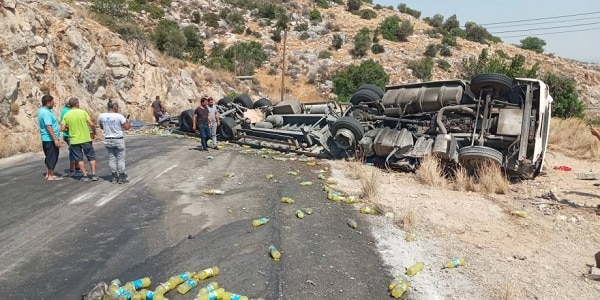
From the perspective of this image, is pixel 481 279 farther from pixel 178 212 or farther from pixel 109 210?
pixel 109 210

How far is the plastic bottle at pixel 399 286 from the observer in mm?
4371

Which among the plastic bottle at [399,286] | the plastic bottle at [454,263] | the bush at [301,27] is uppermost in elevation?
the bush at [301,27]

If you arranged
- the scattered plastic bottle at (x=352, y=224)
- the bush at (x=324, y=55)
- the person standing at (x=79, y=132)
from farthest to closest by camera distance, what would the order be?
the bush at (x=324, y=55) < the person standing at (x=79, y=132) < the scattered plastic bottle at (x=352, y=224)

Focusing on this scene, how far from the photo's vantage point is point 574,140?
585 inches

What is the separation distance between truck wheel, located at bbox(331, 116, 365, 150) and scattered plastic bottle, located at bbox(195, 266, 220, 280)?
23.6 ft

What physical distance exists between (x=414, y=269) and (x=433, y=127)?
6609 mm

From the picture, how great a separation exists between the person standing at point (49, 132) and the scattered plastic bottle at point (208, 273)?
5296 mm

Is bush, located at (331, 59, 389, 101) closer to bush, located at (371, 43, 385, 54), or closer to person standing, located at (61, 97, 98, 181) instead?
bush, located at (371, 43, 385, 54)

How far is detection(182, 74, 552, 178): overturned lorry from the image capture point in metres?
9.70

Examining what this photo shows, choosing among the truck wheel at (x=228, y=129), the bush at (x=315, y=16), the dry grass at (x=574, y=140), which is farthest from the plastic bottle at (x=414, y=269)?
the bush at (x=315, y=16)

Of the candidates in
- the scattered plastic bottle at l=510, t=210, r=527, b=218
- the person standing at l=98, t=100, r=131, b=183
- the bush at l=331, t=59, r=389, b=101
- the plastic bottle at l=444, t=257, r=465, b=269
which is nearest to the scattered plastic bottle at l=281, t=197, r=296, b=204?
the plastic bottle at l=444, t=257, r=465, b=269

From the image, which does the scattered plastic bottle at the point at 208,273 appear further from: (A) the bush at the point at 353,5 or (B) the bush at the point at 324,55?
(A) the bush at the point at 353,5

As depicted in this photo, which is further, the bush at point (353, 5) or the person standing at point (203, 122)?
the bush at point (353, 5)

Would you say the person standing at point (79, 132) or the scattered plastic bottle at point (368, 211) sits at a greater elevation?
the person standing at point (79, 132)
